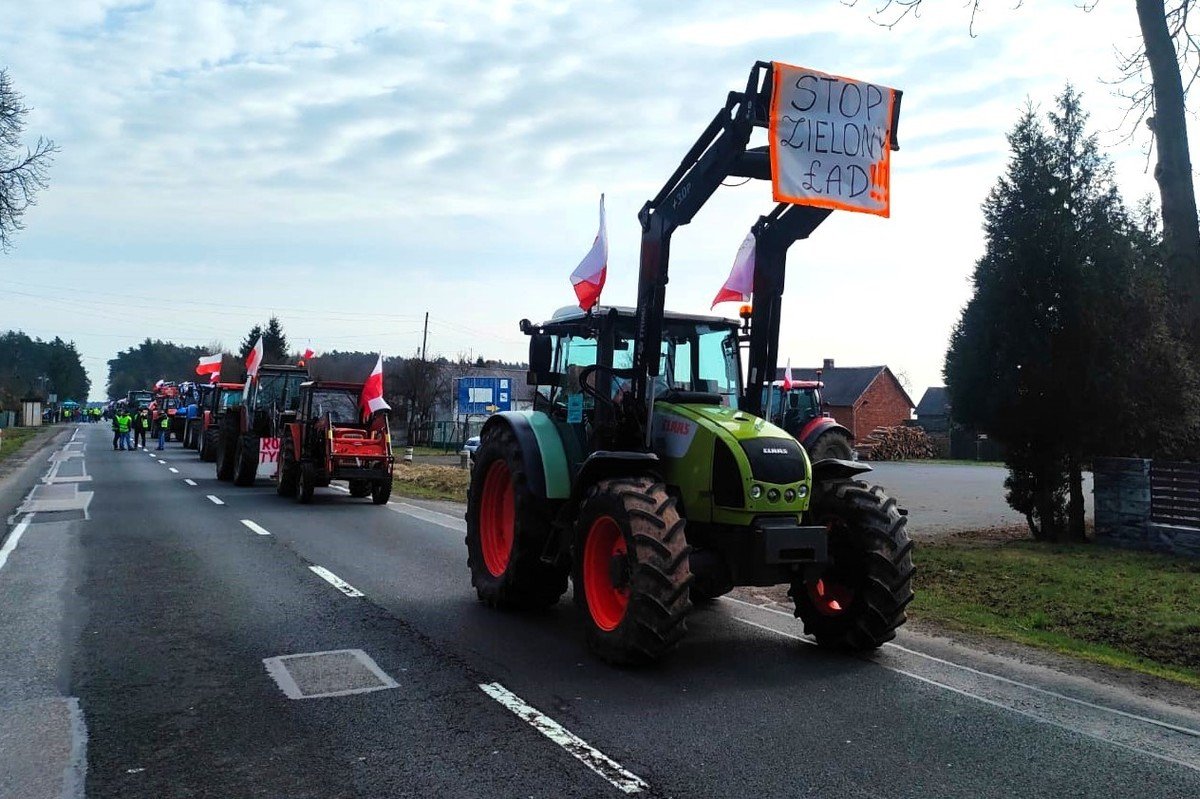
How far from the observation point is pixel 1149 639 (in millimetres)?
7496

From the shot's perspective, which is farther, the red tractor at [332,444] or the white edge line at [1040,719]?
the red tractor at [332,444]

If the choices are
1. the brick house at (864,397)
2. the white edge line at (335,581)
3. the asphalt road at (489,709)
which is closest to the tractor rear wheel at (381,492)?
the white edge line at (335,581)

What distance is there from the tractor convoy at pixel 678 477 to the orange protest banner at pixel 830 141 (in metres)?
0.12

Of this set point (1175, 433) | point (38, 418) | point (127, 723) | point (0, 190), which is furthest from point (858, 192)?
point (38, 418)

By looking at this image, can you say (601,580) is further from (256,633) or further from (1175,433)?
(1175,433)

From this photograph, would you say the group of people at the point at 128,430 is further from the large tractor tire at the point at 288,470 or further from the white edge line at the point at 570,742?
the white edge line at the point at 570,742

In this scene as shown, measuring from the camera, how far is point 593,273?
7.14 metres

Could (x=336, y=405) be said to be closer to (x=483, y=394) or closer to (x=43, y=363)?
(x=483, y=394)

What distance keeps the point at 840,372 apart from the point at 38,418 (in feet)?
215

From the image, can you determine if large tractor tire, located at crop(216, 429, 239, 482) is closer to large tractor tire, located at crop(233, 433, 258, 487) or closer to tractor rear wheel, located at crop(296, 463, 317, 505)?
large tractor tire, located at crop(233, 433, 258, 487)

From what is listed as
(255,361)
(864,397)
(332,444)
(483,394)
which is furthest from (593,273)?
(864,397)

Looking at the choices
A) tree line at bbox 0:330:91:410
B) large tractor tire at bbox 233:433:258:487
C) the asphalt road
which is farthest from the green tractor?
tree line at bbox 0:330:91:410

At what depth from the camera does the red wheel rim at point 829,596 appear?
21.8 ft

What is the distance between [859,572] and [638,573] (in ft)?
5.56
